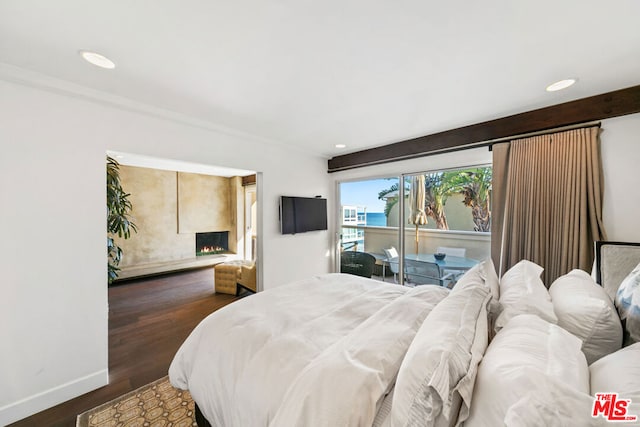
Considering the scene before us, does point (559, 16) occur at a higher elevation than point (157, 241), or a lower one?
higher

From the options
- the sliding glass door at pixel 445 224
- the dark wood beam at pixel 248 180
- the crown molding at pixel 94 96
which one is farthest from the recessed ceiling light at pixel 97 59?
the dark wood beam at pixel 248 180

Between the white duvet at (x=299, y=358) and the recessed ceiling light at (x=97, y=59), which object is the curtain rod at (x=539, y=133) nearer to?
the white duvet at (x=299, y=358)

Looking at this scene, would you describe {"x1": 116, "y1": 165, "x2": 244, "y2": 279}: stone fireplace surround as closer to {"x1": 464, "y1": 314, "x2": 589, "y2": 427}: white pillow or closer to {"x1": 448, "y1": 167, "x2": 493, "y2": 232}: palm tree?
{"x1": 448, "y1": 167, "x2": 493, "y2": 232}: palm tree

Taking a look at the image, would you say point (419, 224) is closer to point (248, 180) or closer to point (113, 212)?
point (113, 212)

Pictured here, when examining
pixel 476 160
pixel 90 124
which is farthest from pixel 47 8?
pixel 476 160

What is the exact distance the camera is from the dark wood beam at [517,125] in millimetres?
1900

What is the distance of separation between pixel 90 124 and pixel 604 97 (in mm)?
4349

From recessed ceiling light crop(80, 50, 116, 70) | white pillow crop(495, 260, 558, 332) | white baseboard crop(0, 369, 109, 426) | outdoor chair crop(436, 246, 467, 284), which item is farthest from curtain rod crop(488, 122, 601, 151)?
white baseboard crop(0, 369, 109, 426)

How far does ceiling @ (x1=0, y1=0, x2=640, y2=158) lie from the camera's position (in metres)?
1.14

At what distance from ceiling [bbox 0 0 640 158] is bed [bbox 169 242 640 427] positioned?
139 centimetres

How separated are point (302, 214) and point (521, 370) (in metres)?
3.23

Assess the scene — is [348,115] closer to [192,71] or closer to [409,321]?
[192,71]

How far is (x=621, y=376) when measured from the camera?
659mm

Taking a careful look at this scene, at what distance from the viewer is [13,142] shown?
167 centimetres
